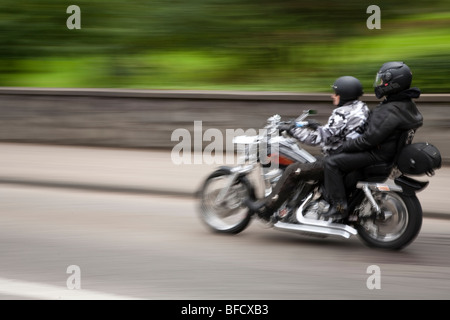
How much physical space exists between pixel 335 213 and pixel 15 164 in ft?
21.8

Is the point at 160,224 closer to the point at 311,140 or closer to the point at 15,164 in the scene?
the point at 311,140

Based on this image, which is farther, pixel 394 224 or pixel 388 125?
pixel 394 224

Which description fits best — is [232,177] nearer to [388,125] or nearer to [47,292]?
[388,125]

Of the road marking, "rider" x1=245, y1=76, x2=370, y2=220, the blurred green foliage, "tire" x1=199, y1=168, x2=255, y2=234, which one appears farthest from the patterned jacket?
the blurred green foliage

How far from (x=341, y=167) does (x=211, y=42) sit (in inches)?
302

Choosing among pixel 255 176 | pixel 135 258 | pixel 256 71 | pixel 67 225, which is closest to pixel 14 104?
pixel 256 71

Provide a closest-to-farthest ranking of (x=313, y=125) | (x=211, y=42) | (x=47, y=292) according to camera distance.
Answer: (x=47, y=292) → (x=313, y=125) → (x=211, y=42)

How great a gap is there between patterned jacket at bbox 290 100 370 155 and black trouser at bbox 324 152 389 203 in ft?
0.59

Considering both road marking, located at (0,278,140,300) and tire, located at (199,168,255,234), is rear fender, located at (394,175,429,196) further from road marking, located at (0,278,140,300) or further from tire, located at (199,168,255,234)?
road marking, located at (0,278,140,300)

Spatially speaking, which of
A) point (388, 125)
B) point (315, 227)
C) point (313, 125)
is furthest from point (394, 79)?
point (315, 227)

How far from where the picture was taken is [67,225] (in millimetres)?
8328

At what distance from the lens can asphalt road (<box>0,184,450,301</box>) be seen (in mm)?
5922

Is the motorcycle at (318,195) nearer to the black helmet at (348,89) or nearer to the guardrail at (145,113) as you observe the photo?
the black helmet at (348,89)

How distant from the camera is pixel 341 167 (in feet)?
23.4
